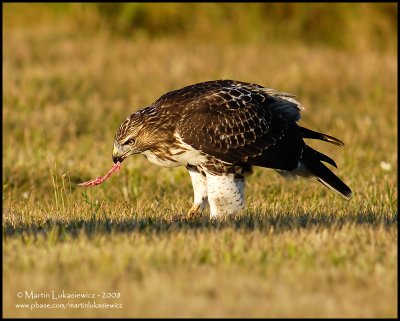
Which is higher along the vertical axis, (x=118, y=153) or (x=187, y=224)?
(x=118, y=153)

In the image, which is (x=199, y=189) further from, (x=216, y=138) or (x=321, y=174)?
(x=321, y=174)

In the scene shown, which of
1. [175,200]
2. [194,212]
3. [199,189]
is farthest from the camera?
[175,200]

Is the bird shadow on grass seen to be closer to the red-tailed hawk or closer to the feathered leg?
the feathered leg

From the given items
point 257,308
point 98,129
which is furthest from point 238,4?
point 257,308

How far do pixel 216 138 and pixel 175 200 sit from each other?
1.54 meters

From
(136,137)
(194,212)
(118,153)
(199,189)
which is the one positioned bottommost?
(194,212)

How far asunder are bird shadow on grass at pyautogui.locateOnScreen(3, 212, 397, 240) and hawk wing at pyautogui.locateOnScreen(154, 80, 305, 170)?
0.62 m

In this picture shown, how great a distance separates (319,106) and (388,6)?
4907 mm

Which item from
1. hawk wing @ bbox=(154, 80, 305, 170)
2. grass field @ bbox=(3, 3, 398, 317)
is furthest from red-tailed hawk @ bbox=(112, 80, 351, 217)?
grass field @ bbox=(3, 3, 398, 317)

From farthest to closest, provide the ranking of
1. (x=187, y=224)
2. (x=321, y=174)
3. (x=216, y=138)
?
(x=321, y=174) < (x=216, y=138) < (x=187, y=224)

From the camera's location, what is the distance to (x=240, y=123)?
7.90 m

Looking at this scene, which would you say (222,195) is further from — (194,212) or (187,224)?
(187,224)

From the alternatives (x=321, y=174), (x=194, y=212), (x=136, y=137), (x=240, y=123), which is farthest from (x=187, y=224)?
(x=321, y=174)

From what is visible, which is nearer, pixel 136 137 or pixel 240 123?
pixel 136 137
